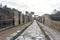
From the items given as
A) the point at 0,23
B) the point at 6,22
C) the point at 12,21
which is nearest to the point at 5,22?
the point at 6,22

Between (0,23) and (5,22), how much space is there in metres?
1.98

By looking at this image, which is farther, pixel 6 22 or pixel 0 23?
pixel 6 22

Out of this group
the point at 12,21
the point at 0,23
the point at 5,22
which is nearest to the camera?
the point at 0,23

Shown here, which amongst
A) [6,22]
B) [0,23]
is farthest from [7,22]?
[0,23]

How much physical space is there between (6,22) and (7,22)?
34cm

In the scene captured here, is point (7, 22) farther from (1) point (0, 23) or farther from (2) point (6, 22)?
(1) point (0, 23)

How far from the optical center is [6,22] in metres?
19.2

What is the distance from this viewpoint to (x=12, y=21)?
2227 cm

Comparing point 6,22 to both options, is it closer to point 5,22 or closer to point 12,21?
point 5,22

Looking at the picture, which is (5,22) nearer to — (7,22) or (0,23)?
(7,22)

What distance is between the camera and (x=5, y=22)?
62.0 feet

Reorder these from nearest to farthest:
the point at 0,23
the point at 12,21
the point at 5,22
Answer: the point at 0,23, the point at 5,22, the point at 12,21

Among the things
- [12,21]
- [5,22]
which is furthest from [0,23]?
[12,21]

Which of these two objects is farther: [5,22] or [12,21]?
[12,21]
